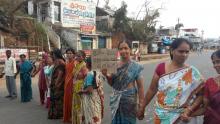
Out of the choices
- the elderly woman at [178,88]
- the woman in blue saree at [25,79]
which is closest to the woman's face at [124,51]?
the elderly woman at [178,88]

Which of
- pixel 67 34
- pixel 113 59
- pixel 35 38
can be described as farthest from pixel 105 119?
pixel 67 34

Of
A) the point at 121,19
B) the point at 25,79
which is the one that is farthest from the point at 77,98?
the point at 121,19

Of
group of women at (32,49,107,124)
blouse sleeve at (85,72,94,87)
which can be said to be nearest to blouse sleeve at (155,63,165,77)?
group of women at (32,49,107,124)

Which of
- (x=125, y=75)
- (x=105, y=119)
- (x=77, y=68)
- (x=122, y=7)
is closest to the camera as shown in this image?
(x=125, y=75)

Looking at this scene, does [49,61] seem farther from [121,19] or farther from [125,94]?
[121,19]

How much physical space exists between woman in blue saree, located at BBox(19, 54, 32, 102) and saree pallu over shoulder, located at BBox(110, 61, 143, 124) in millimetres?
6839

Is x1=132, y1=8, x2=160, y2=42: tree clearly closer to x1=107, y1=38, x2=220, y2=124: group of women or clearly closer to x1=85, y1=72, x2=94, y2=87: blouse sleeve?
x1=85, y1=72, x2=94, y2=87: blouse sleeve

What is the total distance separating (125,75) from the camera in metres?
4.45

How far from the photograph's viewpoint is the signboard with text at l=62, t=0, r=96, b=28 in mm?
36688

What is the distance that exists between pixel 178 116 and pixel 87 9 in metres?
37.1

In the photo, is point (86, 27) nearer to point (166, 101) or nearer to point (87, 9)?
point (87, 9)

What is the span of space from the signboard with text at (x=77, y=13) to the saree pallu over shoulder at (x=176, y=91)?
33.4m

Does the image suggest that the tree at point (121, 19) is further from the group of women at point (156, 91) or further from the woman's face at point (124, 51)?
the woman's face at point (124, 51)

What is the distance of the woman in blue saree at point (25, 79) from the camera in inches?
428
